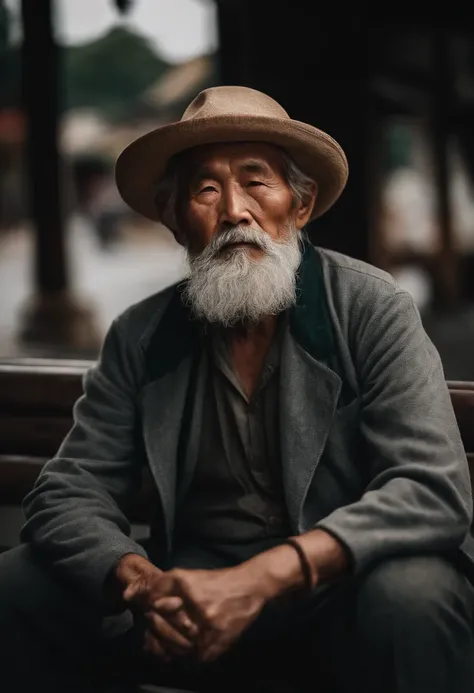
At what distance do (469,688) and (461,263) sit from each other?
10.5 metres

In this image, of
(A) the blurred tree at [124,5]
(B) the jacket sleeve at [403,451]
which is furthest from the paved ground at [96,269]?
(B) the jacket sleeve at [403,451]

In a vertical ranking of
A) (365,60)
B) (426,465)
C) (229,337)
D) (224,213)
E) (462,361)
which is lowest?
(462,361)

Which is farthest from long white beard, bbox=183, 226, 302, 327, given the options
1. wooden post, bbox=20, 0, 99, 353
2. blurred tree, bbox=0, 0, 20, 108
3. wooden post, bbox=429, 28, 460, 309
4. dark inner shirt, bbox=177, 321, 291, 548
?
wooden post, bbox=429, 28, 460, 309

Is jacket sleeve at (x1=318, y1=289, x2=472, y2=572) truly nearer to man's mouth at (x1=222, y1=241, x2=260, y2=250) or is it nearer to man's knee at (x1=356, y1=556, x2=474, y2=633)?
man's knee at (x1=356, y1=556, x2=474, y2=633)

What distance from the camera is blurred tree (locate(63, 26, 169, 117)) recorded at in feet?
23.1

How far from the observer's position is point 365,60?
527 centimetres

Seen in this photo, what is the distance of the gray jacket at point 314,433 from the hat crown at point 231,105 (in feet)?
1.03

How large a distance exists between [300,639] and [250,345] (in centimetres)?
63

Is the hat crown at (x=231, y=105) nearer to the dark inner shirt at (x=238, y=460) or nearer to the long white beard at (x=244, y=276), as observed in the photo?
the long white beard at (x=244, y=276)

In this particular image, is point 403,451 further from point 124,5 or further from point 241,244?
point 124,5

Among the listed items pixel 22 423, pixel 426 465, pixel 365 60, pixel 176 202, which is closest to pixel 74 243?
pixel 365 60

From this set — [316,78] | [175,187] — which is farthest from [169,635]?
[316,78]

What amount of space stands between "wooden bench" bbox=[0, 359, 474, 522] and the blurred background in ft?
3.83

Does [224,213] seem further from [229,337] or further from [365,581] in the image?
[365,581]
